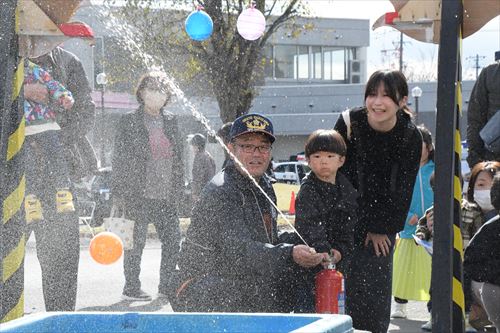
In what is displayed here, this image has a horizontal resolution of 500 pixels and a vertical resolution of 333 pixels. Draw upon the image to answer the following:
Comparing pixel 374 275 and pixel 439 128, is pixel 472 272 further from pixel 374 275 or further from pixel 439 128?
pixel 439 128

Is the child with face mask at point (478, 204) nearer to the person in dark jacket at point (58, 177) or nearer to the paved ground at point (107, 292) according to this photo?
the paved ground at point (107, 292)

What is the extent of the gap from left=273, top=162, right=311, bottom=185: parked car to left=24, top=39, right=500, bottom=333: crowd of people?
32967mm

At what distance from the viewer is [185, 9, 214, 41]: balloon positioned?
9335 millimetres

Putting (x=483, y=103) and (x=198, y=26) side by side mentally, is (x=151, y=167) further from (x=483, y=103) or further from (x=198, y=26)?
(x=483, y=103)

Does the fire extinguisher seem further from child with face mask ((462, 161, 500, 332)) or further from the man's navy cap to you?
child with face mask ((462, 161, 500, 332))

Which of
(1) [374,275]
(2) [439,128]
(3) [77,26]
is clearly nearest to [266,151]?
(1) [374,275]

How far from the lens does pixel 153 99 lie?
8.76 m

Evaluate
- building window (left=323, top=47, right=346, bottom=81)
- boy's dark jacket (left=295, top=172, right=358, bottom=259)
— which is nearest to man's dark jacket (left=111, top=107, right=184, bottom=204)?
boy's dark jacket (left=295, top=172, right=358, bottom=259)

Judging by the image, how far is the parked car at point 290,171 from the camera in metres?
40.8

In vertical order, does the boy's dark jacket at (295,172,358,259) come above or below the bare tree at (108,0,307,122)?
below

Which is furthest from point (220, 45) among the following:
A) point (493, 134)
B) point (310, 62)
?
point (310, 62)

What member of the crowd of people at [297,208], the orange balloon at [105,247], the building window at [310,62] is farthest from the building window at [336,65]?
the crowd of people at [297,208]

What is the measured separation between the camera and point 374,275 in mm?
5688

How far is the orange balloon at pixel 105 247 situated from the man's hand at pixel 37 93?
166 centimetres
